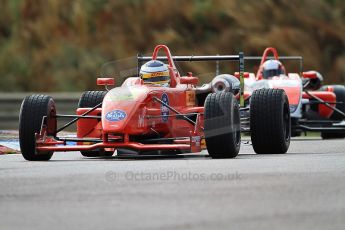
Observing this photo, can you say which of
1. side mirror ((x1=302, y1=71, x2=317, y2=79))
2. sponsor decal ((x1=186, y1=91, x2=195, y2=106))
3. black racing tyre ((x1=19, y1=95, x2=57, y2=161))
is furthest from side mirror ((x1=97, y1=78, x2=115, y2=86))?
side mirror ((x1=302, y1=71, x2=317, y2=79))

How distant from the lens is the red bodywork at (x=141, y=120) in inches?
569

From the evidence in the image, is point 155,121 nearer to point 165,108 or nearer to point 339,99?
point 165,108

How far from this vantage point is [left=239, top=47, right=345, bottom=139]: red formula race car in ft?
69.1

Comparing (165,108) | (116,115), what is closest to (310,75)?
(165,108)

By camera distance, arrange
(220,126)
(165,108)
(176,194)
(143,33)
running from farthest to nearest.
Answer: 1. (143,33)
2. (165,108)
3. (220,126)
4. (176,194)

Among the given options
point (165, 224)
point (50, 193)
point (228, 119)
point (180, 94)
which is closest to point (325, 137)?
point (180, 94)

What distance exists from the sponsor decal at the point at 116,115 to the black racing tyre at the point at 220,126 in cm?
99

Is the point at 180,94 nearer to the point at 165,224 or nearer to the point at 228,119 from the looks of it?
the point at 228,119

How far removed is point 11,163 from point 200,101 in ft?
13.1

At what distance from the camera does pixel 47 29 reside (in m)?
33.5

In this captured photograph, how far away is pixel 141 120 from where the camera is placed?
48.5 feet

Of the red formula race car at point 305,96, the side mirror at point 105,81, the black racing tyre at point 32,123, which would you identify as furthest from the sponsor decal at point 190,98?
the red formula race car at point 305,96

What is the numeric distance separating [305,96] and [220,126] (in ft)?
26.6

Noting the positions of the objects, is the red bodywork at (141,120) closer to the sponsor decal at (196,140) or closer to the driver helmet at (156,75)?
the sponsor decal at (196,140)
